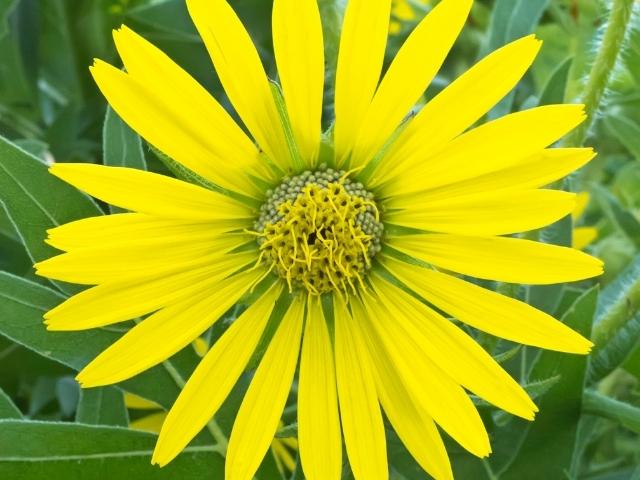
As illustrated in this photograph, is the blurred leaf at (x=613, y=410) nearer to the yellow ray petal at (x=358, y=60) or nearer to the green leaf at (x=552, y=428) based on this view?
the green leaf at (x=552, y=428)

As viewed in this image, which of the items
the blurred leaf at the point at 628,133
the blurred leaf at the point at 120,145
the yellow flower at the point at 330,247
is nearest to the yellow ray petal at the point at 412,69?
the yellow flower at the point at 330,247

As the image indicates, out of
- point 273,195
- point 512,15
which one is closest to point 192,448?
point 273,195

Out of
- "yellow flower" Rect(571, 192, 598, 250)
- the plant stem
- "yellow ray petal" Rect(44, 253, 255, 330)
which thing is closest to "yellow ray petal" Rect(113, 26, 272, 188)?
"yellow ray petal" Rect(44, 253, 255, 330)

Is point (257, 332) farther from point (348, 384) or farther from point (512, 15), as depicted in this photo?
point (512, 15)

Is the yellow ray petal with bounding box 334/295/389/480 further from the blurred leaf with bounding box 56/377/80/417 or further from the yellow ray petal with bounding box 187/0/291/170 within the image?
Answer: the blurred leaf with bounding box 56/377/80/417

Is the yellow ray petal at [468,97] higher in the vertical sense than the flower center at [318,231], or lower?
higher

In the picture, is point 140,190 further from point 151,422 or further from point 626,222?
point 626,222
